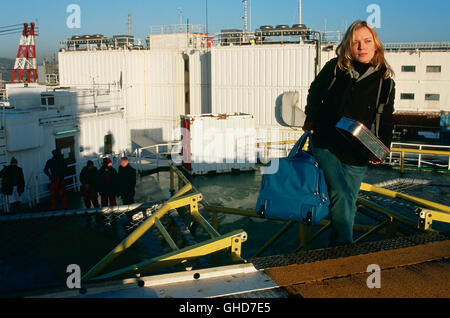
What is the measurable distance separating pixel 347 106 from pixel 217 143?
1239 centimetres

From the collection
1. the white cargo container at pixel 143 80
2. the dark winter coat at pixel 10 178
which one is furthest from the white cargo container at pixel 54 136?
the white cargo container at pixel 143 80

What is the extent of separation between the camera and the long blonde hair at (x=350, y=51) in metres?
4.25

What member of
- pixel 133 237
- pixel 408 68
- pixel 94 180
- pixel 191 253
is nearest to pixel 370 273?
pixel 191 253

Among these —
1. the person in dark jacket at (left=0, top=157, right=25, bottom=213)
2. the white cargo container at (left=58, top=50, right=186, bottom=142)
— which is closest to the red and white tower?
the white cargo container at (left=58, top=50, right=186, bottom=142)

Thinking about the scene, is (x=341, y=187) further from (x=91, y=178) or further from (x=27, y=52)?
(x=27, y=52)

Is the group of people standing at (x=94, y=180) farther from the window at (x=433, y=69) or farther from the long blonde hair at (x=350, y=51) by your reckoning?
the window at (x=433, y=69)

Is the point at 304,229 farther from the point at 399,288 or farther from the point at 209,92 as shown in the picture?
the point at 209,92

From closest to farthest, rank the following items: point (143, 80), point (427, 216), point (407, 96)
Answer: point (427, 216) → point (143, 80) → point (407, 96)

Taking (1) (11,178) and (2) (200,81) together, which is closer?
(1) (11,178)

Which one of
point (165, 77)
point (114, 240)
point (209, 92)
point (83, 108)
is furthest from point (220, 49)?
point (114, 240)

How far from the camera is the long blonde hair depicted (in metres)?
4.25

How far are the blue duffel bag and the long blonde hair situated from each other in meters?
0.89

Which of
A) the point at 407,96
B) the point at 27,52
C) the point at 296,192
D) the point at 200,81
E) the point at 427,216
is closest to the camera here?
the point at 296,192

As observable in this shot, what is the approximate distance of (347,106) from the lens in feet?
14.2
